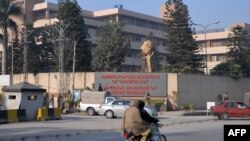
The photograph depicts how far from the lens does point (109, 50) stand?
6606 cm

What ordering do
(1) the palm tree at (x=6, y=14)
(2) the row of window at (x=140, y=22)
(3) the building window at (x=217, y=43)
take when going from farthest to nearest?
(3) the building window at (x=217, y=43) → (2) the row of window at (x=140, y=22) → (1) the palm tree at (x=6, y=14)

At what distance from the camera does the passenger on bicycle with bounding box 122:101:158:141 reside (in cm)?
1129

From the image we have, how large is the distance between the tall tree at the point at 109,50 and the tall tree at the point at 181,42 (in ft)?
27.3

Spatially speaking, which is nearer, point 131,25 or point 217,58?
point 131,25

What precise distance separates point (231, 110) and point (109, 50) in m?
34.3

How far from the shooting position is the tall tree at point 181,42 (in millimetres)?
58750

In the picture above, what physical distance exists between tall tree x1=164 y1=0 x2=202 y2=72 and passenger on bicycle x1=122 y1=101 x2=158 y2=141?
4650cm

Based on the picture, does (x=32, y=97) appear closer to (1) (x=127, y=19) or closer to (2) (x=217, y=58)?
(1) (x=127, y=19)

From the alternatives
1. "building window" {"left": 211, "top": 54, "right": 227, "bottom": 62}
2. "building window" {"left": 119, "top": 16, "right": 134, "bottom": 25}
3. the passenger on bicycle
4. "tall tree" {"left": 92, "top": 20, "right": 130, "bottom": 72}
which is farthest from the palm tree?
"building window" {"left": 211, "top": 54, "right": 227, "bottom": 62}

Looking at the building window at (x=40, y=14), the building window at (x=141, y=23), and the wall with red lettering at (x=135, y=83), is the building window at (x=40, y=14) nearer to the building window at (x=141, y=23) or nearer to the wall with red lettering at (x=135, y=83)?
the building window at (x=141, y=23)

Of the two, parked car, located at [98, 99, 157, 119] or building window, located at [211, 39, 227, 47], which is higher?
building window, located at [211, 39, 227, 47]

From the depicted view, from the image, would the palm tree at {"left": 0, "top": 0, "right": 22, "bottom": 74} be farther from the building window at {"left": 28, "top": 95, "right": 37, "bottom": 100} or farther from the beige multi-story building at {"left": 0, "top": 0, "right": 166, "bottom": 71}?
the beige multi-story building at {"left": 0, "top": 0, "right": 166, "bottom": 71}

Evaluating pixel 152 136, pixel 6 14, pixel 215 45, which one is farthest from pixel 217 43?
pixel 152 136

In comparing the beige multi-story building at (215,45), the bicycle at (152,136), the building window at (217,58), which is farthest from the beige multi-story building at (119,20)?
the bicycle at (152,136)
